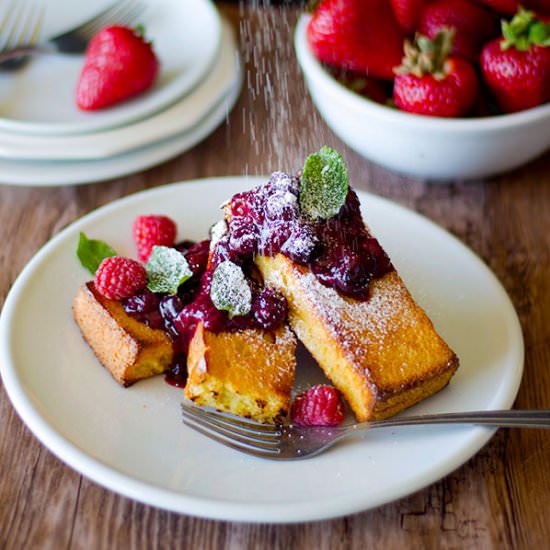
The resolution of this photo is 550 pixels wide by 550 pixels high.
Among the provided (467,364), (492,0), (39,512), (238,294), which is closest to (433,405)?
(467,364)

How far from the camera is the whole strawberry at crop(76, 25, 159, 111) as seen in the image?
269cm

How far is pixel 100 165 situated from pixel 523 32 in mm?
1365

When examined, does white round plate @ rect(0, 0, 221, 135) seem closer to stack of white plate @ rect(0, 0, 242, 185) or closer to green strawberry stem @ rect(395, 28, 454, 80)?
stack of white plate @ rect(0, 0, 242, 185)

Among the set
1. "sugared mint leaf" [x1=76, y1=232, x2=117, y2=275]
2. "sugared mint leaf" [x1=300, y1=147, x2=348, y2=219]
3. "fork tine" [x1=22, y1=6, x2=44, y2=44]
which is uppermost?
"sugared mint leaf" [x1=300, y1=147, x2=348, y2=219]

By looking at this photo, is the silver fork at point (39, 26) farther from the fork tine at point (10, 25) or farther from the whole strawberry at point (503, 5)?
the whole strawberry at point (503, 5)

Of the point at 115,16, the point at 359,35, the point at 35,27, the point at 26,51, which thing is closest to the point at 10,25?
the point at 35,27

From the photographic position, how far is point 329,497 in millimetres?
1482

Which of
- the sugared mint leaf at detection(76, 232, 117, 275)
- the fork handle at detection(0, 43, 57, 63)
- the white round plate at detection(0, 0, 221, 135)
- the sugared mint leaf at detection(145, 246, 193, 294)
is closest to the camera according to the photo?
the sugared mint leaf at detection(145, 246, 193, 294)

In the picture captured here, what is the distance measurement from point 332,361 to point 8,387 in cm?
69

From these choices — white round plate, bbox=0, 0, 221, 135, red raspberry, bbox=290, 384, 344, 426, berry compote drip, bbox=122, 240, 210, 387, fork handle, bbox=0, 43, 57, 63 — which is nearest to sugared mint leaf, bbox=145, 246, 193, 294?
berry compote drip, bbox=122, 240, 210, 387

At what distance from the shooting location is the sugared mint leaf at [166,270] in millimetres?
1844

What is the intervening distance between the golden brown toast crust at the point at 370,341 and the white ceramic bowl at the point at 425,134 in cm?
73

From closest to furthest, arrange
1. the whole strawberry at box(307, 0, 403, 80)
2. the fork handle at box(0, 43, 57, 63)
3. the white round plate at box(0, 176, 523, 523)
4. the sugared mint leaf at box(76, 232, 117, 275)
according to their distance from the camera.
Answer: the white round plate at box(0, 176, 523, 523) < the sugared mint leaf at box(76, 232, 117, 275) < the whole strawberry at box(307, 0, 403, 80) < the fork handle at box(0, 43, 57, 63)

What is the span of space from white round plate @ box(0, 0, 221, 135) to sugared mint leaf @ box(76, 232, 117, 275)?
653 mm
